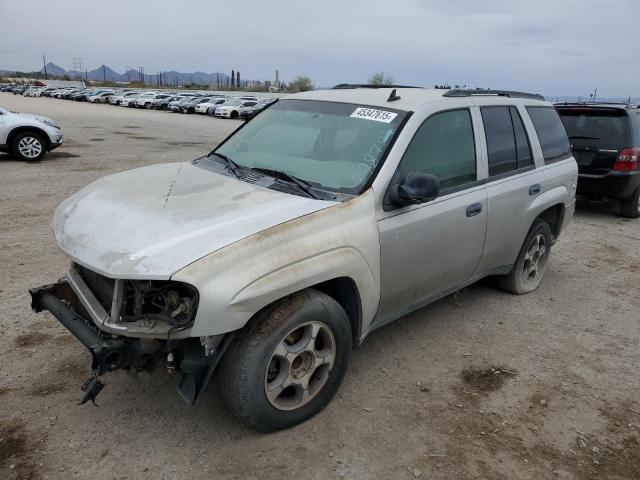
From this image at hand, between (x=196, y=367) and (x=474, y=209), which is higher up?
(x=474, y=209)

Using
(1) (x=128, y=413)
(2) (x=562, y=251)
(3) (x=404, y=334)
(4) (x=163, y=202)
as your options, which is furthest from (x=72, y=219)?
(2) (x=562, y=251)

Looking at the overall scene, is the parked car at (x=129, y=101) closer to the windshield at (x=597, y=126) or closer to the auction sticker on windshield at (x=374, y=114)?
the windshield at (x=597, y=126)

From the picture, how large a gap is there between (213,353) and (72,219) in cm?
120

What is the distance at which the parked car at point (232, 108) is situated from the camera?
115 feet

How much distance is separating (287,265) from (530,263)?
319cm

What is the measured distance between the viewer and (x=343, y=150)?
342 cm

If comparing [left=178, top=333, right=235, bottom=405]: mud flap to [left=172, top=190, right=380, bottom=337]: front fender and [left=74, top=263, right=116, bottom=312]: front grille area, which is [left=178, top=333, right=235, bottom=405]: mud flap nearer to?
[left=172, top=190, right=380, bottom=337]: front fender

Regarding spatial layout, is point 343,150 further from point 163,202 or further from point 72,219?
point 72,219

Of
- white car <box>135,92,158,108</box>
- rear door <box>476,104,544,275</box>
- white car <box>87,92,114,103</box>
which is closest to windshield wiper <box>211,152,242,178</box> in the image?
rear door <box>476,104,544,275</box>

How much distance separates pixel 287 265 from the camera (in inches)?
102

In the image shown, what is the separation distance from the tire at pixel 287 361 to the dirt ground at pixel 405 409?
0.16 meters

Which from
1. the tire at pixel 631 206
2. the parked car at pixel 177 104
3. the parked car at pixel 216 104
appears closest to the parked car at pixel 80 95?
the parked car at pixel 177 104

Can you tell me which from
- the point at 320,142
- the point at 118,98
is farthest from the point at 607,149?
the point at 118,98

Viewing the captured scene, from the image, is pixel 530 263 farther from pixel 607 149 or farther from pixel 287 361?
pixel 607 149
